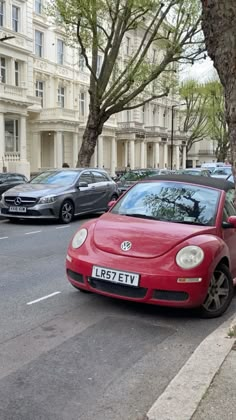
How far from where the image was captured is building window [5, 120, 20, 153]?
114ft

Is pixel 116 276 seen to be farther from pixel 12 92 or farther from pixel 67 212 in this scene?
pixel 12 92

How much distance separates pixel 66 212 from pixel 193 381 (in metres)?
10.2

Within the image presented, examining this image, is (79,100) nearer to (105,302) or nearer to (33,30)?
(33,30)

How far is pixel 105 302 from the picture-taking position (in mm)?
5680

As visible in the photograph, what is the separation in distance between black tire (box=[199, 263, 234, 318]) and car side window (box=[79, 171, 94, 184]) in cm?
939

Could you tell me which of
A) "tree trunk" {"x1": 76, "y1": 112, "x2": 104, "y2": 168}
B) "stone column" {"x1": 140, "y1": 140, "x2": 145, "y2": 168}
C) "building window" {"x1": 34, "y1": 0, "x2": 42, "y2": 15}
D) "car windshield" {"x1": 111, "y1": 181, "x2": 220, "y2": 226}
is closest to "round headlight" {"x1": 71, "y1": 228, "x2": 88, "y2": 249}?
"car windshield" {"x1": 111, "y1": 181, "x2": 220, "y2": 226}

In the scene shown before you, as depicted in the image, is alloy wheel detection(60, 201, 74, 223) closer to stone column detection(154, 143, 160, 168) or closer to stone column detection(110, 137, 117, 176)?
stone column detection(110, 137, 117, 176)

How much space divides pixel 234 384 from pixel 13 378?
1.62m

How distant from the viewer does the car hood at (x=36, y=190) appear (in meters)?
12.9

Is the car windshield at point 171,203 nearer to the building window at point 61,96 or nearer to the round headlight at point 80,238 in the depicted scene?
the round headlight at point 80,238

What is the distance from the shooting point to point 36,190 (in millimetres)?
13164

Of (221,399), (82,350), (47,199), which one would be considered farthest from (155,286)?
(47,199)

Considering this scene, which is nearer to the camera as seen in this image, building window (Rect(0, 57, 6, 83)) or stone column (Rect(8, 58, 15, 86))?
building window (Rect(0, 57, 6, 83))

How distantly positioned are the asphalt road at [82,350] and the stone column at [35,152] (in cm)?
3376
